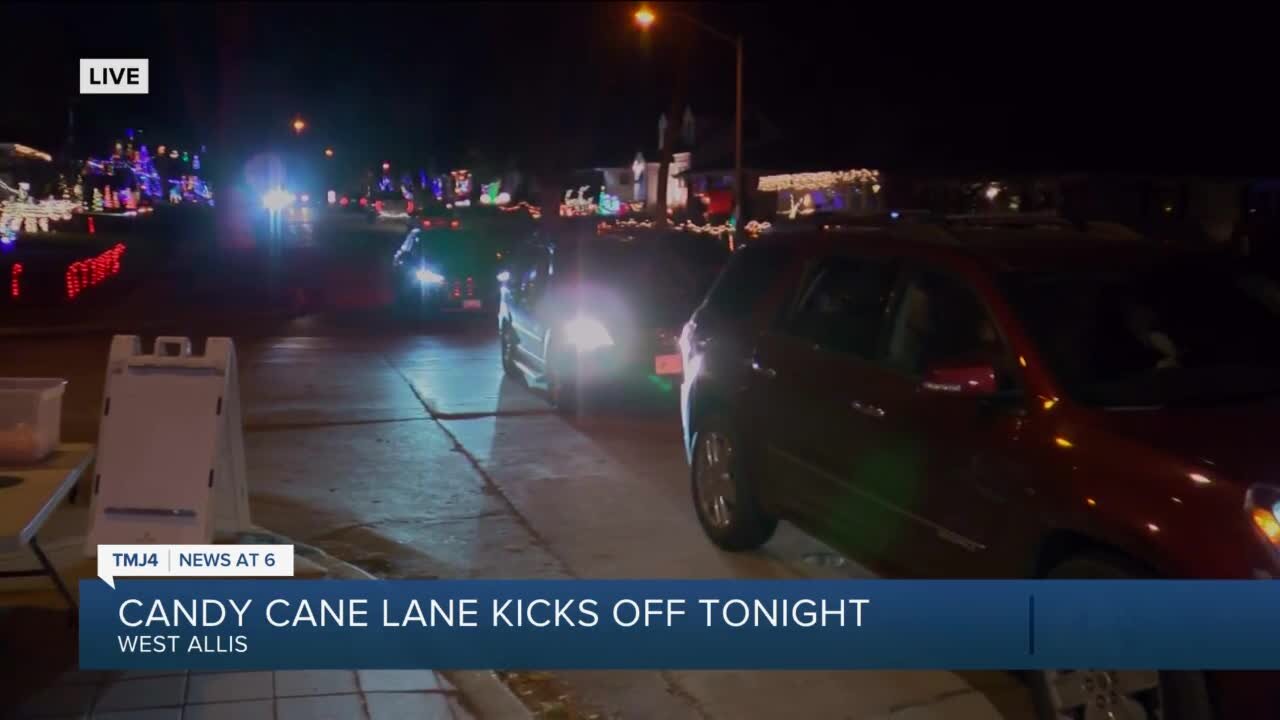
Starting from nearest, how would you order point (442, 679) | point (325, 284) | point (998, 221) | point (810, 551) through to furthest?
point (442, 679) < point (998, 221) < point (810, 551) < point (325, 284)

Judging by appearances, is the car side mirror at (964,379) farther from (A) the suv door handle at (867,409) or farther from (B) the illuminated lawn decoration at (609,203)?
(B) the illuminated lawn decoration at (609,203)

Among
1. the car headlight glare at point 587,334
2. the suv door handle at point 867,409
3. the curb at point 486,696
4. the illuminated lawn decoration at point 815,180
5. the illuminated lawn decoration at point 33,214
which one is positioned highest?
the illuminated lawn decoration at point 815,180

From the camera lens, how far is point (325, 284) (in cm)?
3123

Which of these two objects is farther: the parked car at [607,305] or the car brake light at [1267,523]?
the parked car at [607,305]

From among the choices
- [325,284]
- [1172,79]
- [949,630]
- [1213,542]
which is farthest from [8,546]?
[1172,79]

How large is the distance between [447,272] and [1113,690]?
62.9 ft

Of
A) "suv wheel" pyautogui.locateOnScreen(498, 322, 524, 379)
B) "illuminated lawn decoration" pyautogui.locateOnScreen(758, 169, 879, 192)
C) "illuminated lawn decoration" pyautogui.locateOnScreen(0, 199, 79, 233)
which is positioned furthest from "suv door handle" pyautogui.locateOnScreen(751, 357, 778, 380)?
"illuminated lawn decoration" pyautogui.locateOnScreen(0, 199, 79, 233)

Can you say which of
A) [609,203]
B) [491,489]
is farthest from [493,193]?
[491,489]

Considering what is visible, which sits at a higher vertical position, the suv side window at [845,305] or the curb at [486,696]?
the suv side window at [845,305]

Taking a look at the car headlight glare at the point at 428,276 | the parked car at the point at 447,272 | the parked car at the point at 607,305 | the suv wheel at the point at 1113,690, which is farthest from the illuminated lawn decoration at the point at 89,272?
the suv wheel at the point at 1113,690

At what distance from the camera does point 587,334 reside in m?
12.4

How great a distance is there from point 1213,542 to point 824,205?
4854 cm

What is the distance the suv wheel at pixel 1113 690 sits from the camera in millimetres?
4199

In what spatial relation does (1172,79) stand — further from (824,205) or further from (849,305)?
(849,305)
